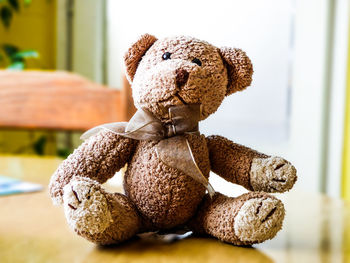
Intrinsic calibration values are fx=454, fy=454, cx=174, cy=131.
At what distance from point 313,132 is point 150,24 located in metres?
0.74

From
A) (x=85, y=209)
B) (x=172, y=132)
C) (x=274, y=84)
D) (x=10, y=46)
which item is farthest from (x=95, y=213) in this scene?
(x=10, y=46)

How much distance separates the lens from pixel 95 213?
41cm

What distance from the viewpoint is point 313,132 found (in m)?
1.61

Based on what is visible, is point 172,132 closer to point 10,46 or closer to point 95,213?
point 95,213

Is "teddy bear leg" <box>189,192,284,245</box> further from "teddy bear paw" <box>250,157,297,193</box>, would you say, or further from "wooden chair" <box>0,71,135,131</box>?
"wooden chair" <box>0,71,135,131</box>

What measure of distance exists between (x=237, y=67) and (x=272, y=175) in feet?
0.38

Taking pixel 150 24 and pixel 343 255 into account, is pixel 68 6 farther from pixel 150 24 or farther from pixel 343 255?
pixel 343 255

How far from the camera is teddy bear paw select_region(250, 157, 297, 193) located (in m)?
0.45

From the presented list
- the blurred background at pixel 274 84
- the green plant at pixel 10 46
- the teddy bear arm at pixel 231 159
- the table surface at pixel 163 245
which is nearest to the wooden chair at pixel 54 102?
the blurred background at pixel 274 84

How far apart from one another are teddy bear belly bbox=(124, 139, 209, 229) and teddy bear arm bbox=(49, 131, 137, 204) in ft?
0.05

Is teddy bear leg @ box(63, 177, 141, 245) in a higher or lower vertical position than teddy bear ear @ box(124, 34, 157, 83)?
lower

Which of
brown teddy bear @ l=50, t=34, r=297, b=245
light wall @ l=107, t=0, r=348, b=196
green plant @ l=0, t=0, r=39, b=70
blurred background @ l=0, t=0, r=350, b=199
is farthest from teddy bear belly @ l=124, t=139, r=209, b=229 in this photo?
green plant @ l=0, t=0, r=39, b=70

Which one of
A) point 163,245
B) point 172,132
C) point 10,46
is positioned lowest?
point 163,245

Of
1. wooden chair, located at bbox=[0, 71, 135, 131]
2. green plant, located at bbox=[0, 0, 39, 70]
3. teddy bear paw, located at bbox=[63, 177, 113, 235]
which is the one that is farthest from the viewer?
green plant, located at bbox=[0, 0, 39, 70]
